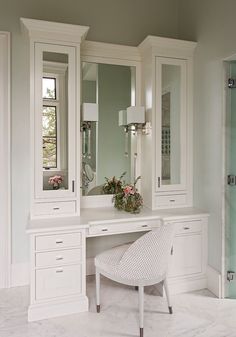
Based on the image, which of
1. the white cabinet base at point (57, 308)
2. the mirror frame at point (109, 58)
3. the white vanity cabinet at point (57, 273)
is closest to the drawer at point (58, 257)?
the white vanity cabinet at point (57, 273)

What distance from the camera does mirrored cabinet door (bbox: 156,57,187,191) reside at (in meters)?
2.92

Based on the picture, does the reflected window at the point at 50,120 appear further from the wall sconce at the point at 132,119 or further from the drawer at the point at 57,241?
the wall sconce at the point at 132,119

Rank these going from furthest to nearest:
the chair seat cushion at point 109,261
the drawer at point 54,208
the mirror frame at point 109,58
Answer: the mirror frame at point 109,58
the drawer at point 54,208
the chair seat cushion at point 109,261

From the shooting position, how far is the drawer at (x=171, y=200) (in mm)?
2949

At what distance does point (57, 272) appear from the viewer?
7.70ft

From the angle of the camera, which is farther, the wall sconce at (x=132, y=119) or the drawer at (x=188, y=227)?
the wall sconce at (x=132, y=119)

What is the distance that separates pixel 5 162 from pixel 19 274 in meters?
1.11

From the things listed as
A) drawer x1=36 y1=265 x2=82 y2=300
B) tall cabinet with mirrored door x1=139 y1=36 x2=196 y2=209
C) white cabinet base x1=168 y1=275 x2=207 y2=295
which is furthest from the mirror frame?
white cabinet base x1=168 y1=275 x2=207 y2=295

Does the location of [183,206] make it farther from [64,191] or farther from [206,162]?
[64,191]

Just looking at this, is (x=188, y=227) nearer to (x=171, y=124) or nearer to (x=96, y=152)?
(x=171, y=124)

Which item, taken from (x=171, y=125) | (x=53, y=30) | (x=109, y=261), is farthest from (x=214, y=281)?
(x=53, y=30)

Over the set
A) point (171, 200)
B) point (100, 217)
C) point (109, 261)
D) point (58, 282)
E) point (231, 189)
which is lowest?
point (58, 282)

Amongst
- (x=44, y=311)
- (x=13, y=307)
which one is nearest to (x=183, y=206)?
(x=44, y=311)

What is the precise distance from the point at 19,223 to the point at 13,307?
764 mm
